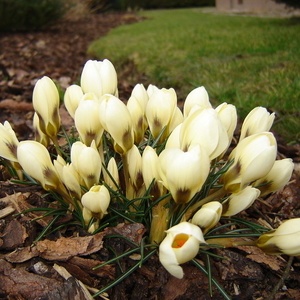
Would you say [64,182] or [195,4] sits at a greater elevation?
[64,182]

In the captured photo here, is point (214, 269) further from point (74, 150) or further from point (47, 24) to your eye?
point (47, 24)

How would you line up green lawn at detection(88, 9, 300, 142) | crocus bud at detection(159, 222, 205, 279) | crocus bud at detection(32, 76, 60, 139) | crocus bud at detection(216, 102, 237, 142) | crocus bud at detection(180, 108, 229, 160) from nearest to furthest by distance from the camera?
crocus bud at detection(159, 222, 205, 279), crocus bud at detection(180, 108, 229, 160), crocus bud at detection(216, 102, 237, 142), crocus bud at detection(32, 76, 60, 139), green lawn at detection(88, 9, 300, 142)

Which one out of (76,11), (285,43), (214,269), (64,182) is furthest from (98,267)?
(76,11)

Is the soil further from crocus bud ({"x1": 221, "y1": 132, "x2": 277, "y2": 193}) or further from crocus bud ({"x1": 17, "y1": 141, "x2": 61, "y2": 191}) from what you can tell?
crocus bud ({"x1": 221, "y1": 132, "x2": 277, "y2": 193})

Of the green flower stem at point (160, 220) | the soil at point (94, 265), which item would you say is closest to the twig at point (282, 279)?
the soil at point (94, 265)

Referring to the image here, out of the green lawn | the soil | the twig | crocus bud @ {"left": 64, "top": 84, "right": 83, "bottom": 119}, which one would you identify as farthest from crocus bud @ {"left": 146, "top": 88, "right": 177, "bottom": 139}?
the green lawn

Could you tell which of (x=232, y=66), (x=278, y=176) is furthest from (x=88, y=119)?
(x=232, y=66)

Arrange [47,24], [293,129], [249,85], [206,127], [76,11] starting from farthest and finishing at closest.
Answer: [76,11] < [47,24] < [249,85] < [293,129] < [206,127]
